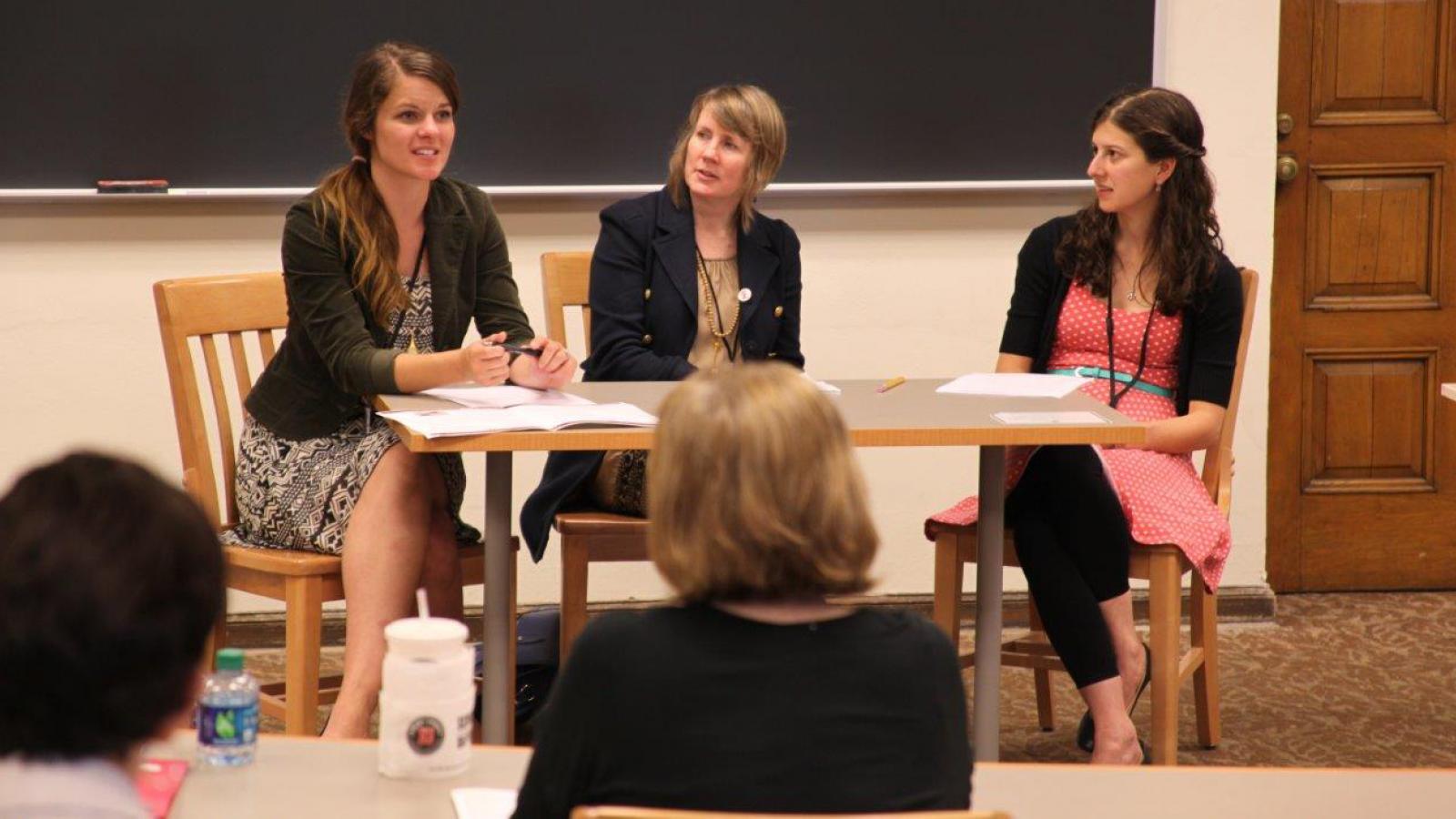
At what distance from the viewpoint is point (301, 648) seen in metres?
2.83

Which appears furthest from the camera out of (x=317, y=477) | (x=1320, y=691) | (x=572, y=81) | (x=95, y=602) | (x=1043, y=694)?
(x=572, y=81)

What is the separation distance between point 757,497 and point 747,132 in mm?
2136

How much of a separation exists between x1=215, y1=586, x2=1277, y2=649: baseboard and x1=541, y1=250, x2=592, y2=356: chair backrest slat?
1005mm

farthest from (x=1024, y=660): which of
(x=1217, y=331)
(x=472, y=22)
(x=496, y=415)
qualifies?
(x=472, y=22)

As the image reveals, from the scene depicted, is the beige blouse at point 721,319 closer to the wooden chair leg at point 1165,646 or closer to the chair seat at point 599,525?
the chair seat at point 599,525

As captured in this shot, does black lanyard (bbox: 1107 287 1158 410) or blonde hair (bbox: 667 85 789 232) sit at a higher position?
blonde hair (bbox: 667 85 789 232)

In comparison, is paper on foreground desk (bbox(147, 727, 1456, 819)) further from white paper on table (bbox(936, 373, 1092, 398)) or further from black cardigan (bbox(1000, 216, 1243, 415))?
black cardigan (bbox(1000, 216, 1243, 415))

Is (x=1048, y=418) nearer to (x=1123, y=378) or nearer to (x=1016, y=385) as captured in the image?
(x=1016, y=385)

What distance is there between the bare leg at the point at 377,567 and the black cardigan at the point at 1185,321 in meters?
1.22

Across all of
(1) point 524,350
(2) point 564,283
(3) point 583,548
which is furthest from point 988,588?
(2) point 564,283

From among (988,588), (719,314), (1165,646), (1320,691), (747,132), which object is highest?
(747,132)

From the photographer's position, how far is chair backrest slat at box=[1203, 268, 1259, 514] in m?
3.31

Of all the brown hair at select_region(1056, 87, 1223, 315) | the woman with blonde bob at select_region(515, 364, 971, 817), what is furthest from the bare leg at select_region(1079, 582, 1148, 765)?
the woman with blonde bob at select_region(515, 364, 971, 817)

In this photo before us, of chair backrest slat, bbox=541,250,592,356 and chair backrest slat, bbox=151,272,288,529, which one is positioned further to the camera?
chair backrest slat, bbox=541,250,592,356
